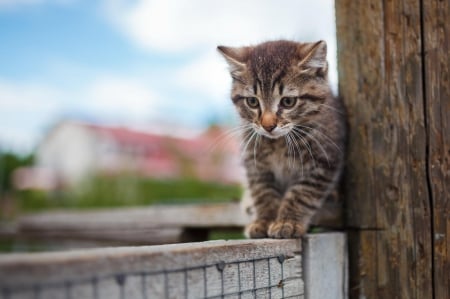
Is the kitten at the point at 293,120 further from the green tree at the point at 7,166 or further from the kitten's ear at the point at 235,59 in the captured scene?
the green tree at the point at 7,166

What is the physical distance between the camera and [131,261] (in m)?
1.41

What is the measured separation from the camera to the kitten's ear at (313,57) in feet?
7.65

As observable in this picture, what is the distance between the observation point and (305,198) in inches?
94.7

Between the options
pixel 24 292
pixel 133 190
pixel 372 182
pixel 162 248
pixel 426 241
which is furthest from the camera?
pixel 133 190

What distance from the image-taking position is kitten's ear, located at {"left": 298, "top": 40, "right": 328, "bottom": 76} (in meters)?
2.33

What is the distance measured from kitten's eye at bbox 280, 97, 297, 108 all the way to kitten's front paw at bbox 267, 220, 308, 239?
47 cm

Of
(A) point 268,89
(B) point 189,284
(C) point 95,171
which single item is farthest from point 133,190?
(B) point 189,284

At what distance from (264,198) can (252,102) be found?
1.43ft

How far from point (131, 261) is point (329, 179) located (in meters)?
1.19

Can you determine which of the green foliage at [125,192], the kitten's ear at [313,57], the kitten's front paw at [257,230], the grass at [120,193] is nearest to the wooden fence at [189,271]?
the kitten's front paw at [257,230]

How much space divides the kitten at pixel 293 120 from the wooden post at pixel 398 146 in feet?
0.30

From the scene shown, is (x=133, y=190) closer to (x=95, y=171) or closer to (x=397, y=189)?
(x=95, y=171)

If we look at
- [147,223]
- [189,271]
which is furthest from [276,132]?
[147,223]

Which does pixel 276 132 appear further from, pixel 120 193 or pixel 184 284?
pixel 120 193
